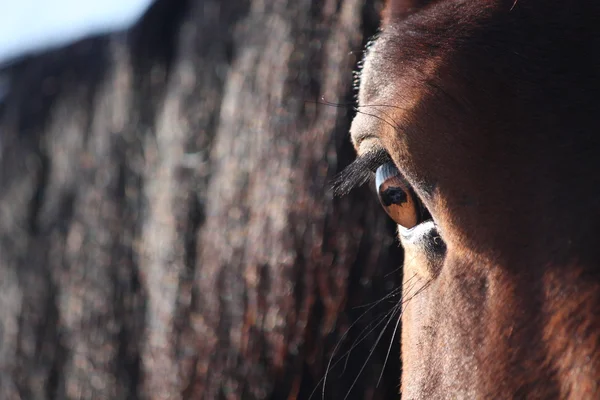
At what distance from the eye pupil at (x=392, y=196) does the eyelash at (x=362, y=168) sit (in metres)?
0.05

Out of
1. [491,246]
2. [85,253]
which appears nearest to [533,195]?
[491,246]

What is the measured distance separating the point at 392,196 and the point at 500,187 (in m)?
0.30

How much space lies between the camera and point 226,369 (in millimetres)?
2297

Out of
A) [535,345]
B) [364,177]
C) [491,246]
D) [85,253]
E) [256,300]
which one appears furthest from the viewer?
[85,253]

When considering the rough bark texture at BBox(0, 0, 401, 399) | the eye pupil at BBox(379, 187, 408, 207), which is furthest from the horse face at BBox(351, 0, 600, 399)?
the rough bark texture at BBox(0, 0, 401, 399)

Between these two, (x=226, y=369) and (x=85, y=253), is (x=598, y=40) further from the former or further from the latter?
(x=85, y=253)

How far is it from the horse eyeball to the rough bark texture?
1.22 feet

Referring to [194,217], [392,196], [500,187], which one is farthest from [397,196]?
[194,217]

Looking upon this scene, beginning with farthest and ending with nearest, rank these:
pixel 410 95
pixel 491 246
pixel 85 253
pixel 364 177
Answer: pixel 85 253 → pixel 364 177 → pixel 410 95 → pixel 491 246

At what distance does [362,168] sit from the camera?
1.50m

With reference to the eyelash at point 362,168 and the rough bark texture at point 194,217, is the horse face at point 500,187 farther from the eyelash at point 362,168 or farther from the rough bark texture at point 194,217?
the rough bark texture at point 194,217

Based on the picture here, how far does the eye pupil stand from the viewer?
141cm

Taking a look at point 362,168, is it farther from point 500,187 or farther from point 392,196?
point 500,187

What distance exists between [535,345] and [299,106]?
134cm
